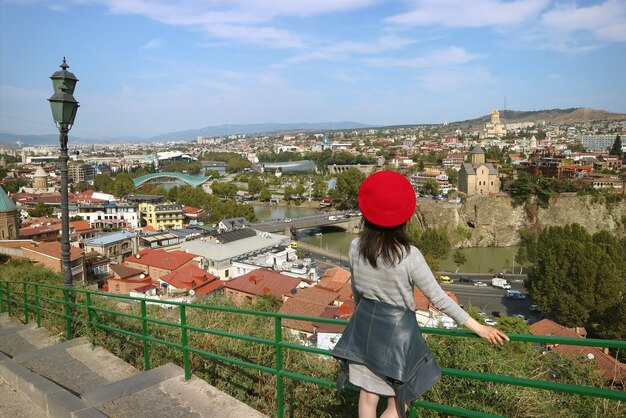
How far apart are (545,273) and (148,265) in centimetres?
1258

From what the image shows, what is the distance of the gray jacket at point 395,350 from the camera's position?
1.30 meters

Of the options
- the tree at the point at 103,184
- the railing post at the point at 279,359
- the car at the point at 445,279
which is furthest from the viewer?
the tree at the point at 103,184

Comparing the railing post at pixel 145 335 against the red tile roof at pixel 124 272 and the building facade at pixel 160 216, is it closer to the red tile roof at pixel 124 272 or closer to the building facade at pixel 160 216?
the red tile roof at pixel 124 272

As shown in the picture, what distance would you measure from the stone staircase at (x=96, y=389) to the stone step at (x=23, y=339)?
271 mm

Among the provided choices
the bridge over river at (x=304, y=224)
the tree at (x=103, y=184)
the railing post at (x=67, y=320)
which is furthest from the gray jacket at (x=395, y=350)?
the tree at (x=103, y=184)

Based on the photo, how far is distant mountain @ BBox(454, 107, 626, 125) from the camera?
138 metres

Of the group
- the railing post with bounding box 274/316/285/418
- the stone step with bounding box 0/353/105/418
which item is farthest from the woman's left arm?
the stone step with bounding box 0/353/105/418

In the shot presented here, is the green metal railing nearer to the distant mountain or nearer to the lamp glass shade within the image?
the lamp glass shade

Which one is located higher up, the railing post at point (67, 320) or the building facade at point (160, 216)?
the railing post at point (67, 320)

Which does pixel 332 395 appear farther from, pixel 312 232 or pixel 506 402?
pixel 312 232

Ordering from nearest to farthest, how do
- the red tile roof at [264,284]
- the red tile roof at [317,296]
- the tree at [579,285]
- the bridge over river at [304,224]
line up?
the red tile roof at [317,296]
the red tile roof at [264,284]
the tree at [579,285]
the bridge over river at [304,224]

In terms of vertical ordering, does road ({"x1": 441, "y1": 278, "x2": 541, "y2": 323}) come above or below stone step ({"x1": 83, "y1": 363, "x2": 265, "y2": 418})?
below

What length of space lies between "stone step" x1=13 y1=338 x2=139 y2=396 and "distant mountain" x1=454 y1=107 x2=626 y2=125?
499 ft

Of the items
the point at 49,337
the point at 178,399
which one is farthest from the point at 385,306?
the point at 49,337
